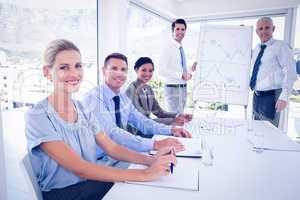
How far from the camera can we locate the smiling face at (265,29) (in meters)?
2.75

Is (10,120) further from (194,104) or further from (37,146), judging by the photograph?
(194,104)

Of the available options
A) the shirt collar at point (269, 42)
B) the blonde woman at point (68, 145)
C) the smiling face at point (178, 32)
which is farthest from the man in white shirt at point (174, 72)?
the blonde woman at point (68, 145)

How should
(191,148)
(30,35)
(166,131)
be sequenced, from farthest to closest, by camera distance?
(30,35) → (166,131) → (191,148)

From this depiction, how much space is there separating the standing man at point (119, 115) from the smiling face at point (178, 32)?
4.78ft

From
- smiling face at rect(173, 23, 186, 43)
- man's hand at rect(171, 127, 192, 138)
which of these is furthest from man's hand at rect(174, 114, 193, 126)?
smiling face at rect(173, 23, 186, 43)

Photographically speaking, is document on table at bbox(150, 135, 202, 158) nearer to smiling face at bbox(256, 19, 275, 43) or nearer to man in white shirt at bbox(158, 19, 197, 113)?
man in white shirt at bbox(158, 19, 197, 113)

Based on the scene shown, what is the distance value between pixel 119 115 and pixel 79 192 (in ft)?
2.62

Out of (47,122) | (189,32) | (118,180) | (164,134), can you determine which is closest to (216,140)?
(164,134)

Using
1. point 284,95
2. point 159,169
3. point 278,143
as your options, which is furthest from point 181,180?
point 284,95

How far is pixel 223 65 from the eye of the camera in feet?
9.18

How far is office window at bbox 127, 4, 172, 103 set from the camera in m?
3.05

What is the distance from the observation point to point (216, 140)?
4.97 ft

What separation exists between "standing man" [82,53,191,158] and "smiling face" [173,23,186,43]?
4.78ft

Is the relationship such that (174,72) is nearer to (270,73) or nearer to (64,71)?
(270,73)
